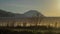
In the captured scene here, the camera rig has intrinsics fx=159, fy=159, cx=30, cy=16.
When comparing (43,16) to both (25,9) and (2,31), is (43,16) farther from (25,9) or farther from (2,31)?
(2,31)

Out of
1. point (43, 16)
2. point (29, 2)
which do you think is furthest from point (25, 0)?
point (43, 16)

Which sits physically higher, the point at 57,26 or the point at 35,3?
the point at 35,3

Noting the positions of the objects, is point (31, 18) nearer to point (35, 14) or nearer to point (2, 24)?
point (35, 14)

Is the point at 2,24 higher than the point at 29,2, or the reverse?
the point at 29,2

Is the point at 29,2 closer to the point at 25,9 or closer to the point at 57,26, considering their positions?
the point at 25,9

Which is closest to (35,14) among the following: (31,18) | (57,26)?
(31,18)

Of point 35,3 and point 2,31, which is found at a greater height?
point 35,3
